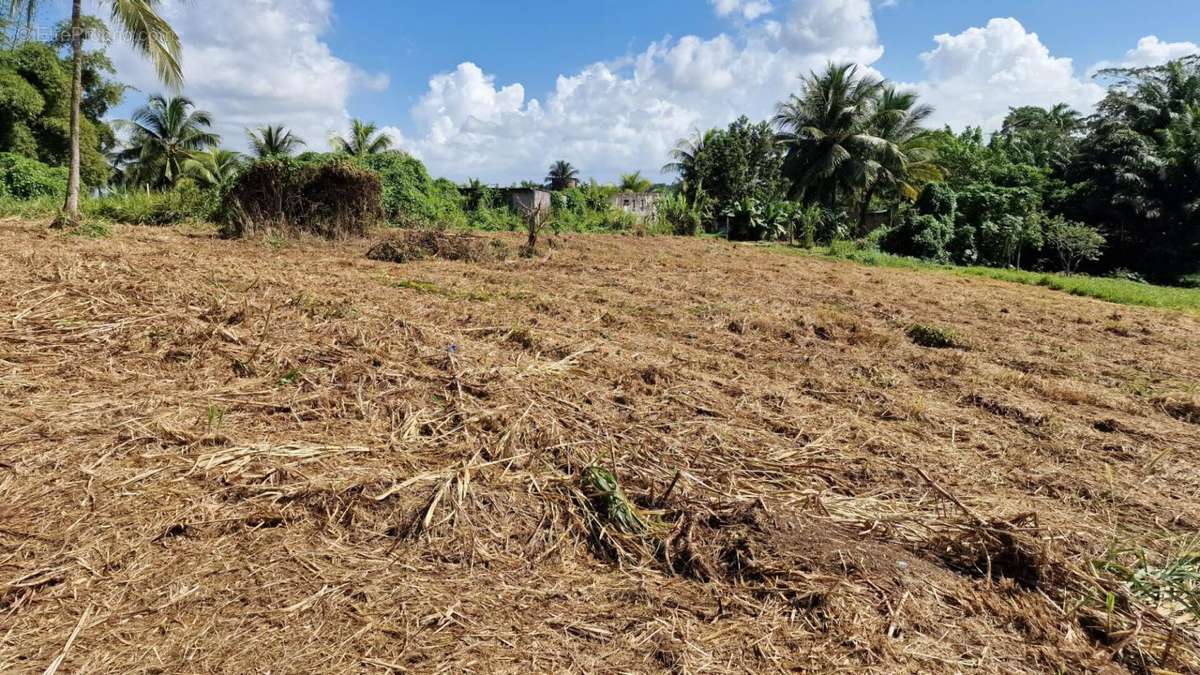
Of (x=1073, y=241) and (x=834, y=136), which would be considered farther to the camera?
(x=834, y=136)

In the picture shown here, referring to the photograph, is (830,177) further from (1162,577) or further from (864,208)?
(1162,577)

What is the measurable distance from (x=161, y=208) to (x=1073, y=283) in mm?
18109

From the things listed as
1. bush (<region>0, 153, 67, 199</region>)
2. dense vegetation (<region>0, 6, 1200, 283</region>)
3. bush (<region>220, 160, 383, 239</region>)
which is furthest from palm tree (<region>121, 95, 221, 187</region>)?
bush (<region>220, 160, 383, 239</region>)

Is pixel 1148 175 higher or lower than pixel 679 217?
higher

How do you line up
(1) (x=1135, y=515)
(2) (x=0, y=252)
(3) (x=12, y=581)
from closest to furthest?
(3) (x=12, y=581) < (1) (x=1135, y=515) < (2) (x=0, y=252)

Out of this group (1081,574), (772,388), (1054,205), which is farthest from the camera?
(1054,205)

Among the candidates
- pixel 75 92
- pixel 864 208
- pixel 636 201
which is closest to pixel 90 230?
pixel 75 92

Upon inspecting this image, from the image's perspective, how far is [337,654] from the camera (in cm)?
151

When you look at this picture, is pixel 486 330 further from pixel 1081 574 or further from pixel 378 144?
pixel 378 144

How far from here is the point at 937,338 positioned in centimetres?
522

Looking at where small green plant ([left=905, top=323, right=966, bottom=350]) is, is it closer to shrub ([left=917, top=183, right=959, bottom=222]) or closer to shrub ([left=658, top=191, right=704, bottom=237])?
shrub ([left=917, top=183, right=959, bottom=222])

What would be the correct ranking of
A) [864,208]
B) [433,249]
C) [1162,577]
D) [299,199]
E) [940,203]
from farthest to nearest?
[864,208] → [940,203] → [299,199] → [433,249] → [1162,577]

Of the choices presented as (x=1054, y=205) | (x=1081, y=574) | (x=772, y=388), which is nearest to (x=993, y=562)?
(x=1081, y=574)

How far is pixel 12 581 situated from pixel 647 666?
174cm
